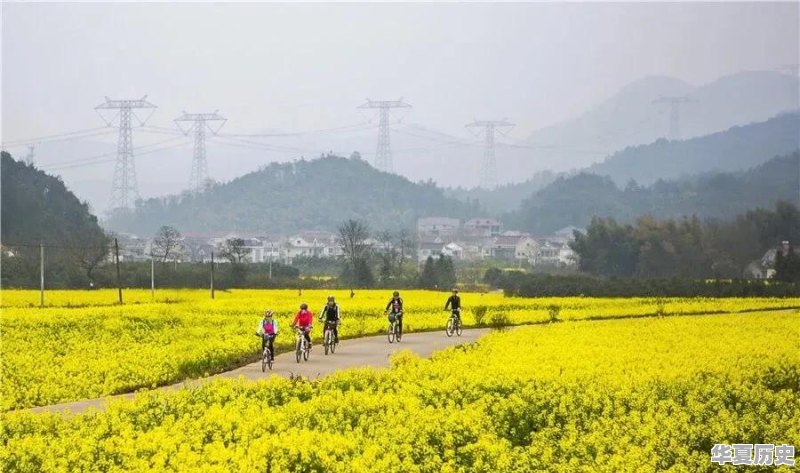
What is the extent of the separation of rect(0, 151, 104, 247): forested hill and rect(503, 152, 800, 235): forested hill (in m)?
72.2

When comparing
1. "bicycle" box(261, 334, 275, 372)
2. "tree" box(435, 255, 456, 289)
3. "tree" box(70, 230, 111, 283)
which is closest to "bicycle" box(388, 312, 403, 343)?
"bicycle" box(261, 334, 275, 372)

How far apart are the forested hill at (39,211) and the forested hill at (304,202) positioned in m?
30.5

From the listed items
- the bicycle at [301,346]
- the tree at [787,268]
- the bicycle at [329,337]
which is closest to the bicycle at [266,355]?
the bicycle at [301,346]

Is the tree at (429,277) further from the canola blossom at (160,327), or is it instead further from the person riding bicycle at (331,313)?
the person riding bicycle at (331,313)

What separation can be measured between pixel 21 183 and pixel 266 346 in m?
52.1

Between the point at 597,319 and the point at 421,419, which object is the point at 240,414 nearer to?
the point at 421,419

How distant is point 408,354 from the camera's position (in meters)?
24.5

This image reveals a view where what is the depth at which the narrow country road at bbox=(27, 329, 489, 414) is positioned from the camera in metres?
19.1

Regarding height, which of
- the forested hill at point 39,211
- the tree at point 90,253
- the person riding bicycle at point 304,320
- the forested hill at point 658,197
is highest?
the forested hill at point 658,197

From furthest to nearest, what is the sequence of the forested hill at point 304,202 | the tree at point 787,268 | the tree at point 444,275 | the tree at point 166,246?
the forested hill at point 304,202 → the tree at point 444,275 → the tree at point 787,268 → the tree at point 166,246

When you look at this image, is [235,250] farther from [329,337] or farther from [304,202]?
[304,202]

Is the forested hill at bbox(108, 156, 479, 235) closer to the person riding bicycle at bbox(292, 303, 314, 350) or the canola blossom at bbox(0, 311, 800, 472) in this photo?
the person riding bicycle at bbox(292, 303, 314, 350)

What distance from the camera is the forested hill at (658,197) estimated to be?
130375mm

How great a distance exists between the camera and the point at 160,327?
35.0m
